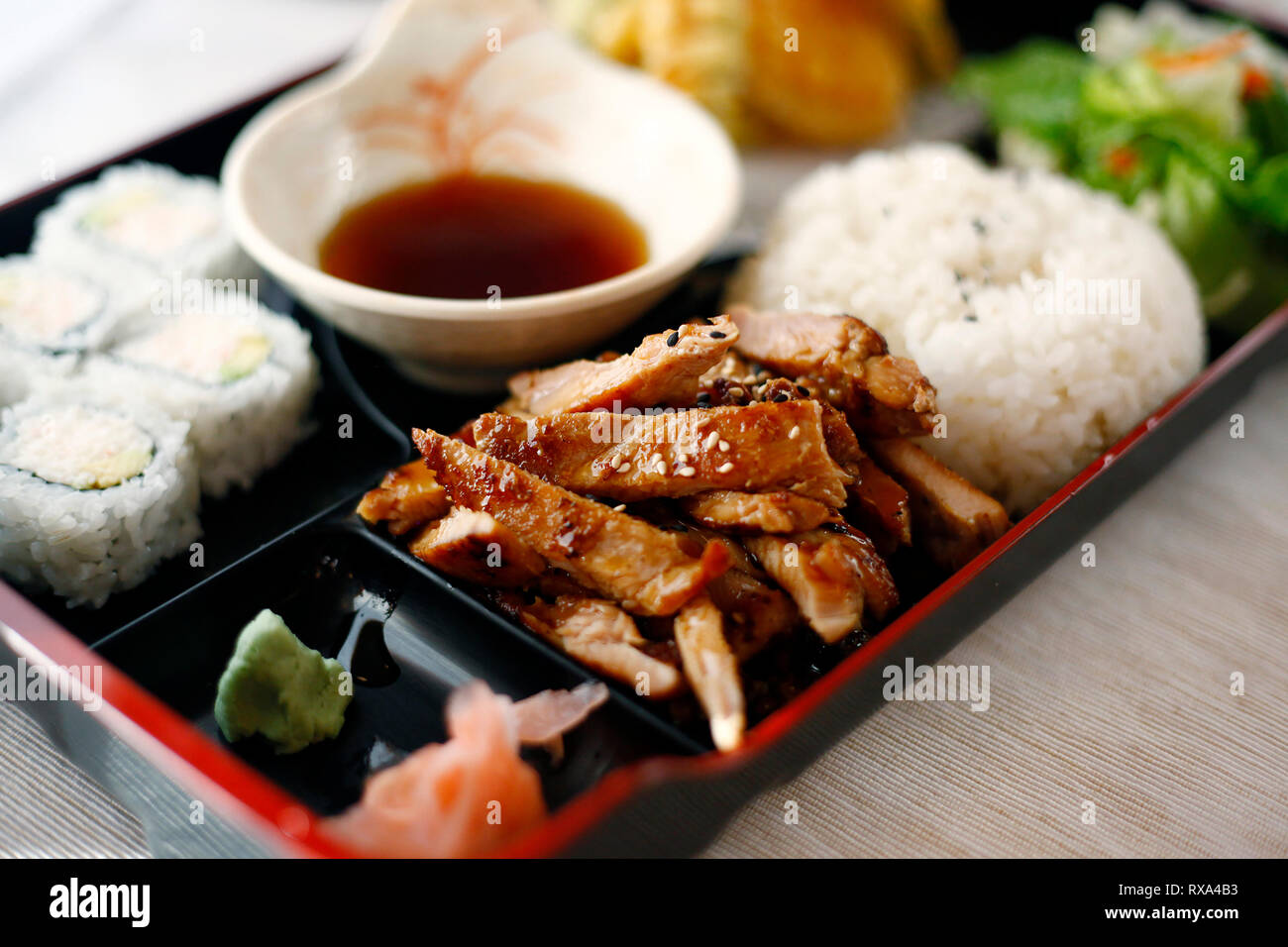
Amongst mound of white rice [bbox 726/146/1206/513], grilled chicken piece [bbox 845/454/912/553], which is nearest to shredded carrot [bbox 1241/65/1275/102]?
mound of white rice [bbox 726/146/1206/513]

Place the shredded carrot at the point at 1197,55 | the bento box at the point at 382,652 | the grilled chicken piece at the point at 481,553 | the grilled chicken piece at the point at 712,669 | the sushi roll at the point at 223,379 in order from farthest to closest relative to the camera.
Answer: the shredded carrot at the point at 1197,55 → the sushi roll at the point at 223,379 → the grilled chicken piece at the point at 481,553 → the grilled chicken piece at the point at 712,669 → the bento box at the point at 382,652

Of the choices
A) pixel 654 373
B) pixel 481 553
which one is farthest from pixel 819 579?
pixel 481 553

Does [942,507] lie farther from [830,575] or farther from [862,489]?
[830,575]

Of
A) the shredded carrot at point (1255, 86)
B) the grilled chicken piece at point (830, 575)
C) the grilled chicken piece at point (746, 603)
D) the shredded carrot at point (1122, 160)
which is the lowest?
the grilled chicken piece at point (746, 603)

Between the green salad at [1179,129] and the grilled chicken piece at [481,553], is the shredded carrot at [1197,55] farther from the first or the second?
the grilled chicken piece at [481,553]

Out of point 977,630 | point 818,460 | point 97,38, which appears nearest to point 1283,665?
point 977,630

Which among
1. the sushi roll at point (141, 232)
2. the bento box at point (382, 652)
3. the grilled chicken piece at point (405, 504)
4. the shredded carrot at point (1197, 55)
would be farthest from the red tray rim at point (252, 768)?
the shredded carrot at point (1197, 55)
